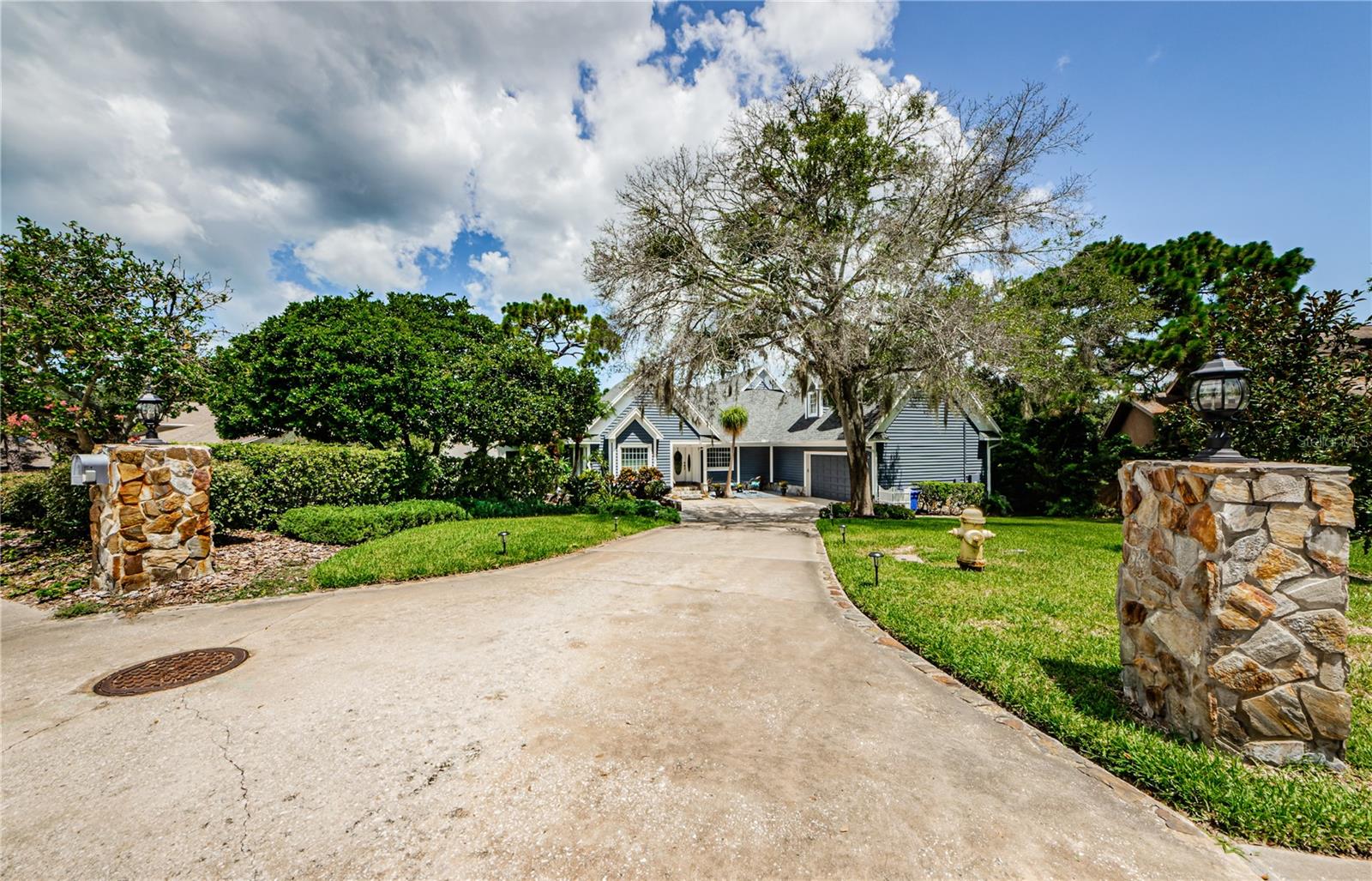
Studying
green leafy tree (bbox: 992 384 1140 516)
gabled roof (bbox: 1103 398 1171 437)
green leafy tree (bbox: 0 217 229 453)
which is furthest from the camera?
green leafy tree (bbox: 992 384 1140 516)

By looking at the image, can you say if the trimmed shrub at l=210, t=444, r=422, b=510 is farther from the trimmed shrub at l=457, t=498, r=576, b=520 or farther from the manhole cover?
the manhole cover

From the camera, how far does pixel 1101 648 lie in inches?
202

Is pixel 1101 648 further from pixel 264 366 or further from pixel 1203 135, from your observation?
pixel 264 366

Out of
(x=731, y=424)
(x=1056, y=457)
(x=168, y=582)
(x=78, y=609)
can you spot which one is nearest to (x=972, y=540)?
(x=168, y=582)

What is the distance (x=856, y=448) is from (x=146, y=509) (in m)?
16.9

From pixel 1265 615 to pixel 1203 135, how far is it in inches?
374

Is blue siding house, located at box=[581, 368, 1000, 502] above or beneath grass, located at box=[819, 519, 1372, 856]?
above

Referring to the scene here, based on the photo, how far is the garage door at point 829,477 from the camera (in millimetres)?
23375

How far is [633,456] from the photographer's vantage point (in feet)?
82.1

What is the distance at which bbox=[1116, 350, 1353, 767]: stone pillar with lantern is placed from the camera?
10.1 feet

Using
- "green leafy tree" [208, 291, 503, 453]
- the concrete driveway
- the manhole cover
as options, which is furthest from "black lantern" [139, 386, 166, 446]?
"green leafy tree" [208, 291, 503, 453]

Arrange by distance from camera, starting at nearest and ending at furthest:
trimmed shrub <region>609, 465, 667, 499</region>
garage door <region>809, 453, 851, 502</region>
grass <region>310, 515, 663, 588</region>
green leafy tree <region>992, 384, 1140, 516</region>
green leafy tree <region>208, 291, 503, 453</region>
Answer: grass <region>310, 515, 663, 588</region> → green leafy tree <region>208, 291, 503, 453</region> → green leafy tree <region>992, 384, 1140, 516</region> → trimmed shrub <region>609, 465, 667, 499</region> → garage door <region>809, 453, 851, 502</region>

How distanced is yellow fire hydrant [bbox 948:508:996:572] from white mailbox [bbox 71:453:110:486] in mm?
12348

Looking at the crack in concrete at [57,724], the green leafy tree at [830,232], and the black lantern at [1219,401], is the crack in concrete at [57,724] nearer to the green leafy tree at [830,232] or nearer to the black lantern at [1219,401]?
the black lantern at [1219,401]
